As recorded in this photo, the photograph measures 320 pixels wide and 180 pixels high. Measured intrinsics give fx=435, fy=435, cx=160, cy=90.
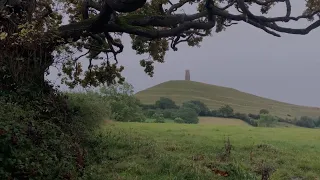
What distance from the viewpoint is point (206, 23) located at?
15.0m

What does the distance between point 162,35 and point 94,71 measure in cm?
602

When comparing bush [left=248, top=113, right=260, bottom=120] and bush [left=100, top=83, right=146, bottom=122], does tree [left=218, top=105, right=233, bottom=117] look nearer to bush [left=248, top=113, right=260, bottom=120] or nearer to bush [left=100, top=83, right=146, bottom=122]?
bush [left=248, top=113, right=260, bottom=120]

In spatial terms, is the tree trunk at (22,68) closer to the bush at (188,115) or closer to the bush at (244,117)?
the bush at (188,115)

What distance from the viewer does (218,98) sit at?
78.1 meters

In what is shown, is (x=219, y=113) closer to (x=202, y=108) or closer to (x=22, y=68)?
(x=202, y=108)

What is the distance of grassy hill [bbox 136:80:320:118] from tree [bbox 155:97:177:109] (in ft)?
5.91

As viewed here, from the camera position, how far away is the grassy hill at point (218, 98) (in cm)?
6984

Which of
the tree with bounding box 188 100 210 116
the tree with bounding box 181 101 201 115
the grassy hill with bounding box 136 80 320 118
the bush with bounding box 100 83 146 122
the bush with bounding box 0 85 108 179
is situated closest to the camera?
the bush with bounding box 0 85 108 179

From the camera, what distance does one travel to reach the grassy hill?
69838 mm

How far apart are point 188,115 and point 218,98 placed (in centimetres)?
1935

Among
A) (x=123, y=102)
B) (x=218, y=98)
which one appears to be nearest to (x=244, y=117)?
(x=218, y=98)

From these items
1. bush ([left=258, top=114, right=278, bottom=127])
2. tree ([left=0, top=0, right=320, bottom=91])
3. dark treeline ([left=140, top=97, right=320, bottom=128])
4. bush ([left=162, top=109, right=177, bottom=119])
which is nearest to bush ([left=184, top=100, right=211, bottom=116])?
dark treeline ([left=140, top=97, right=320, bottom=128])

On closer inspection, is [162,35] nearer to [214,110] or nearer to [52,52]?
[52,52]

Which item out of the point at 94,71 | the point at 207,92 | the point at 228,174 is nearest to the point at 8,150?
the point at 228,174
